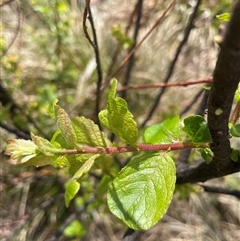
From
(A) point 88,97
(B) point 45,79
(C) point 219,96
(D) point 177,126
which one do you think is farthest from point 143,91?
(C) point 219,96

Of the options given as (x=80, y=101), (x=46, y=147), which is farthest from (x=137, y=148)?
(x=80, y=101)

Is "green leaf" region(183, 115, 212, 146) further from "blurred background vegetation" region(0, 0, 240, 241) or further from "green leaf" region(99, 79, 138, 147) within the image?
"blurred background vegetation" region(0, 0, 240, 241)

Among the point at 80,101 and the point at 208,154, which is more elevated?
the point at 208,154

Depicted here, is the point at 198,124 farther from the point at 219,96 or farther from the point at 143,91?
the point at 143,91

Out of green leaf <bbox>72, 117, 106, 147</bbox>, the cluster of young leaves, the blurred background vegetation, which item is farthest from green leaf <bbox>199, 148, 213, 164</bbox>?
the blurred background vegetation

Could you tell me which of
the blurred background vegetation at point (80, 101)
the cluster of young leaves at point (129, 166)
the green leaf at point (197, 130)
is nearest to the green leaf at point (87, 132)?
the cluster of young leaves at point (129, 166)

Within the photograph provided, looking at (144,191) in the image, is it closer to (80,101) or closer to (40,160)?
(40,160)
